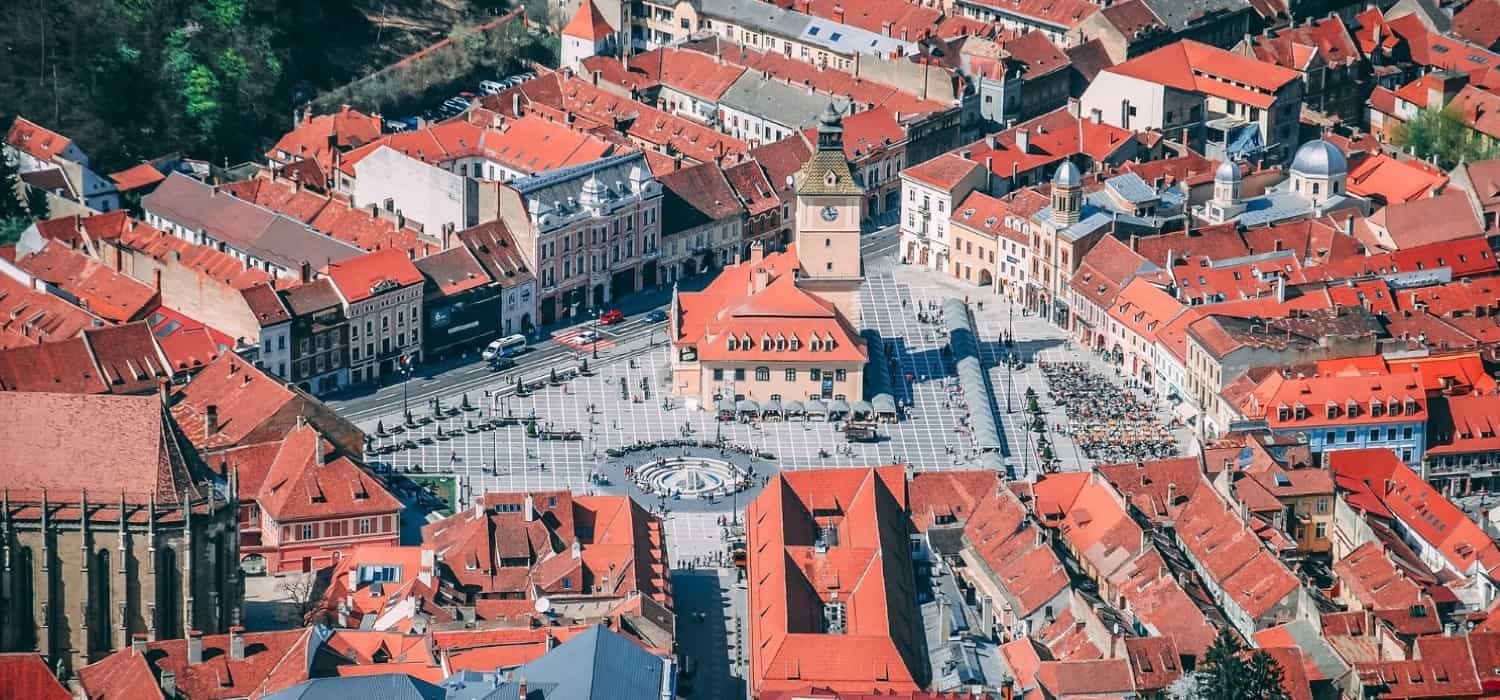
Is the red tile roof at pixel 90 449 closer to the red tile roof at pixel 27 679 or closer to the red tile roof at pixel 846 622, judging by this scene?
the red tile roof at pixel 27 679

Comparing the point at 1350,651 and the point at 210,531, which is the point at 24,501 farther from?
the point at 1350,651

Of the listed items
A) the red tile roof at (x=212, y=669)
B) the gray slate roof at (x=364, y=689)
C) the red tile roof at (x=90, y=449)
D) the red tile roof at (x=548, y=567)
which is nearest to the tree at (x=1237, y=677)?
the red tile roof at (x=548, y=567)

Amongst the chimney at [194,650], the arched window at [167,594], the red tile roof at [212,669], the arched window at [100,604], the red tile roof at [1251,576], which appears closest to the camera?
the red tile roof at [212,669]

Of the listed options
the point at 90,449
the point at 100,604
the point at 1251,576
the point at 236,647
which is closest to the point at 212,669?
the point at 236,647

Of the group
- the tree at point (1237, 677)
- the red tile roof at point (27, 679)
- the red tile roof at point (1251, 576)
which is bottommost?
the tree at point (1237, 677)

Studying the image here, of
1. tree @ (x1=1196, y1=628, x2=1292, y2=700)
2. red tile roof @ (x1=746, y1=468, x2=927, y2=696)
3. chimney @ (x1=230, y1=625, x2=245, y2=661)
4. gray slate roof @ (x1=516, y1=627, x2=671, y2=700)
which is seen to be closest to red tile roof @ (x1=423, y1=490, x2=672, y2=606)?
red tile roof @ (x1=746, y1=468, x2=927, y2=696)

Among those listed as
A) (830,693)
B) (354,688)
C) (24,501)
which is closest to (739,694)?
(830,693)

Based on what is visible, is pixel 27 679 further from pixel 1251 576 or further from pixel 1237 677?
pixel 1251 576
